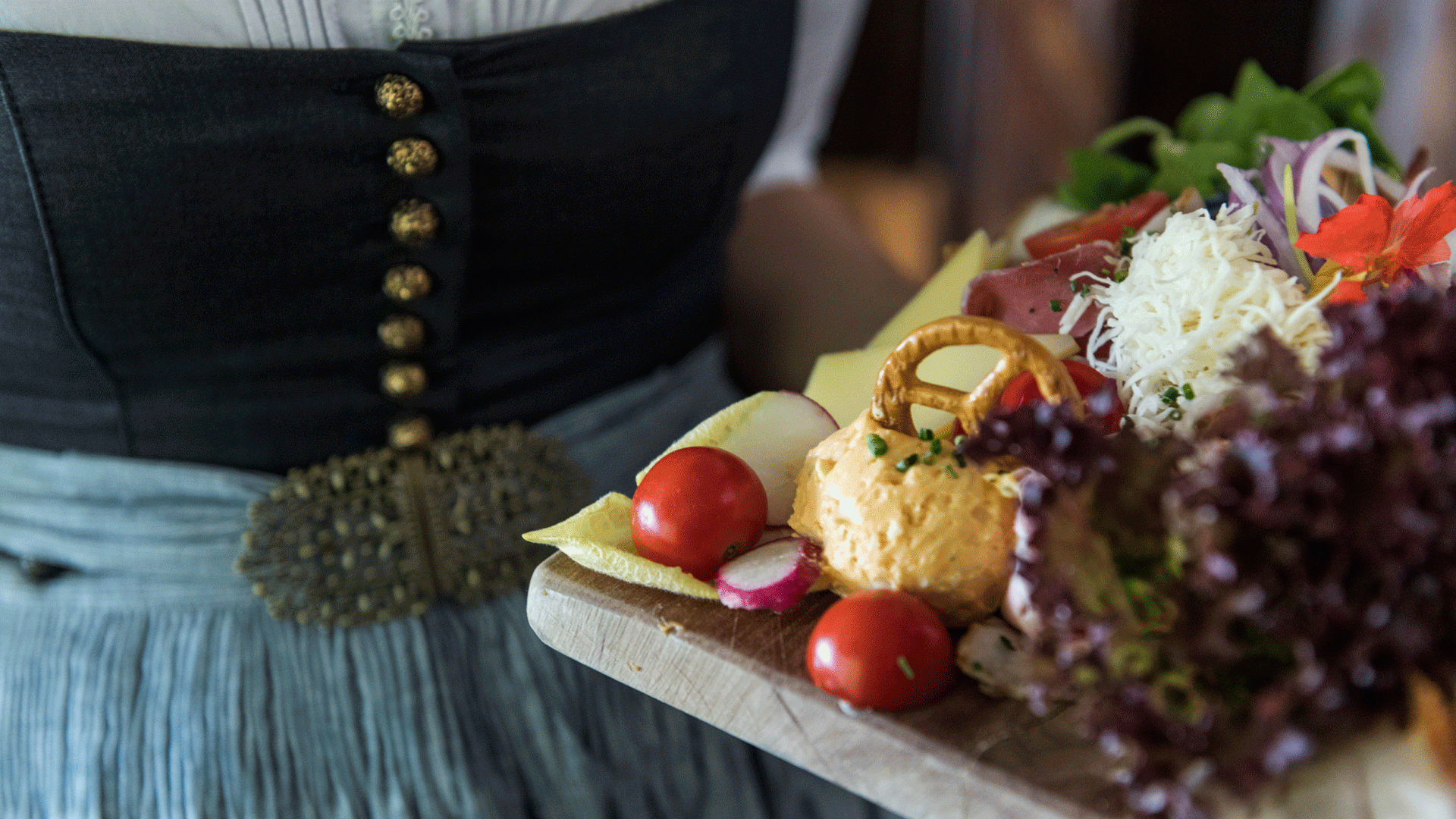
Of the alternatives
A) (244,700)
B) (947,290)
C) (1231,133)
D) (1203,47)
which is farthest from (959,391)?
(1203,47)

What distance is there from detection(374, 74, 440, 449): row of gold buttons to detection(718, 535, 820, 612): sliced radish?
0.27 metres

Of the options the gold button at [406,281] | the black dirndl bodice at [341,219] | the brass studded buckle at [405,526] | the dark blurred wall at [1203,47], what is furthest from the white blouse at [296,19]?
the dark blurred wall at [1203,47]

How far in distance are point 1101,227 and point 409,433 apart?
38 cm

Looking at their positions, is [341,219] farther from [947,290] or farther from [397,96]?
[947,290]

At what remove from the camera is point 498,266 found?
1.85ft

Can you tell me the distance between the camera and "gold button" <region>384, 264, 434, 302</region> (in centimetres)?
53

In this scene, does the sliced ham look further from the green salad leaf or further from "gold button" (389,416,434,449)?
"gold button" (389,416,434,449)

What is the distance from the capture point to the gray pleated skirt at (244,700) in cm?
53

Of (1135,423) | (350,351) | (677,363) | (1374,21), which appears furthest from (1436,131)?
(350,351)

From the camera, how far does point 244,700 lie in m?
0.54

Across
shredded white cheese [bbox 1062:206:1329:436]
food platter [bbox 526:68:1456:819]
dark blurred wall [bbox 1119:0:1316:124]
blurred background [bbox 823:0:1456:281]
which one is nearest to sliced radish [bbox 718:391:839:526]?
food platter [bbox 526:68:1456:819]

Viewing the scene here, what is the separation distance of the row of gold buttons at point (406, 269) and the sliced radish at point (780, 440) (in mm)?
225

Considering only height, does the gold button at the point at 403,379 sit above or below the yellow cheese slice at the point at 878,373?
below

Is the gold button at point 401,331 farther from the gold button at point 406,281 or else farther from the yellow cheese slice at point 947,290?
the yellow cheese slice at point 947,290
